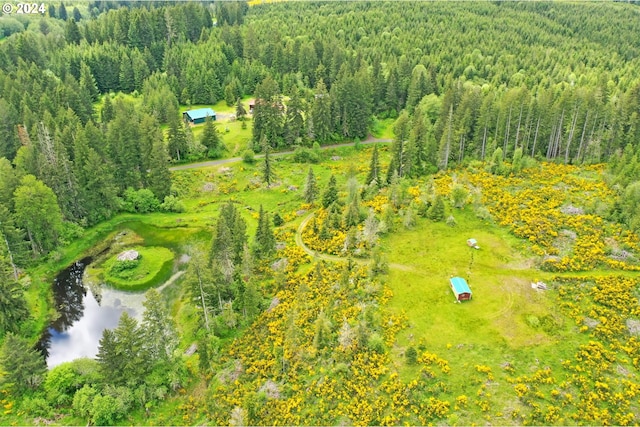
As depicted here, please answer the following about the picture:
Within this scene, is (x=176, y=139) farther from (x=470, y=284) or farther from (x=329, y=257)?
(x=470, y=284)

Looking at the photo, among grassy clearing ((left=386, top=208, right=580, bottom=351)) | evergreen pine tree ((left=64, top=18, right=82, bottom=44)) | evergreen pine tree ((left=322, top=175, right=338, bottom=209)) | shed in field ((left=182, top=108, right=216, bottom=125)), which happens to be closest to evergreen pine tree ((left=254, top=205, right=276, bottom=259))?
evergreen pine tree ((left=322, top=175, right=338, bottom=209))

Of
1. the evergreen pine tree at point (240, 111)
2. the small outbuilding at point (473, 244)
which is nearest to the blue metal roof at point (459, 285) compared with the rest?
the small outbuilding at point (473, 244)

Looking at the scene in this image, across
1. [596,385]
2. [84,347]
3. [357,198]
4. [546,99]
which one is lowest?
[84,347]

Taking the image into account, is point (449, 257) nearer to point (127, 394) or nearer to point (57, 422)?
point (127, 394)

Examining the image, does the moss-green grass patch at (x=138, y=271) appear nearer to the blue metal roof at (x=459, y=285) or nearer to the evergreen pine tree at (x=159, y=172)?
the evergreen pine tree at (x=159, y=172)

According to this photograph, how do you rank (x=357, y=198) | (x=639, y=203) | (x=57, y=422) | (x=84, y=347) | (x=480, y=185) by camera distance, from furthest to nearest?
(x=480, y=185)
(x=357, y=198)
(x=639, y=203)
(x=84, y=347)
(x=57, y=422)

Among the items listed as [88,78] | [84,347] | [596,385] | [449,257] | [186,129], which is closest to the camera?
[596,385]

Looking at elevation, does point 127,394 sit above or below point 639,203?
below

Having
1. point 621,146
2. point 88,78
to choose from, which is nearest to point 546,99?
point 621,146
